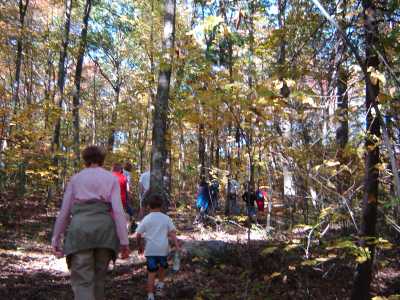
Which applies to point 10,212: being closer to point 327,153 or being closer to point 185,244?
point 185,244

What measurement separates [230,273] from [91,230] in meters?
3.86

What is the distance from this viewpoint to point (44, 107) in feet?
37.5

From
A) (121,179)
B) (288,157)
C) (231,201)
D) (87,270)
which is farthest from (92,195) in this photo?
(231,201)

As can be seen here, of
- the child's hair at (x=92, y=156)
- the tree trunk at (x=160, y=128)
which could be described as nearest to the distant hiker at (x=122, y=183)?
the tree trunk at (x=160, y=128)

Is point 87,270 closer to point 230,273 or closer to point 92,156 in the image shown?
point 92,156

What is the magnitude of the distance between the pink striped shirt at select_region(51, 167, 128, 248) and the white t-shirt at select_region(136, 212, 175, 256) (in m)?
1.47

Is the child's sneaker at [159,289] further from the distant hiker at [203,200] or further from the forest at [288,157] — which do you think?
the distant hiker at [203,200]

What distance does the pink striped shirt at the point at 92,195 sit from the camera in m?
4.30

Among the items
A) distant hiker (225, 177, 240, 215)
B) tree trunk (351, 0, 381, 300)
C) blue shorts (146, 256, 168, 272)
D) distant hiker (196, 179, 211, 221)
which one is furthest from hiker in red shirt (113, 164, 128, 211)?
tree trunk (351, 0, 381, 300)

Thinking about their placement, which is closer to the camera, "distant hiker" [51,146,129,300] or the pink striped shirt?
"distant hiker" [51,146,129,300]

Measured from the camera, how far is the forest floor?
6.28 m

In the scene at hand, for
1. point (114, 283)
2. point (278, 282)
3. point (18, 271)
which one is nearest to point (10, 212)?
point (18, 271)

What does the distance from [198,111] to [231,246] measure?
11.6 ft

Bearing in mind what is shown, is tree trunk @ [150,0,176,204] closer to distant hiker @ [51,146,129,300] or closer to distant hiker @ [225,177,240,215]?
distant hiker @ [51,146,129,300]
